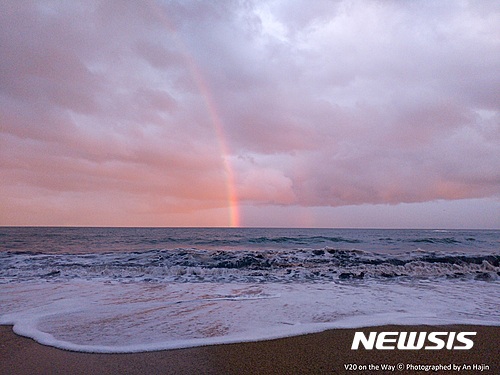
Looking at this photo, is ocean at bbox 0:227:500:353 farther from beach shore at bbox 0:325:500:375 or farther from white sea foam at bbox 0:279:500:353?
beach shore at bbox 0:325:500:375

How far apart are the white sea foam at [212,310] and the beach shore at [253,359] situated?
319 millimetres

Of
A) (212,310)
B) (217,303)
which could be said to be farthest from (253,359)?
(217,303)

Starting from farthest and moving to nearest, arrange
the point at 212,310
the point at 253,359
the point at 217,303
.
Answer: the point at 217,303
the point at 212,310
the point at 253,359

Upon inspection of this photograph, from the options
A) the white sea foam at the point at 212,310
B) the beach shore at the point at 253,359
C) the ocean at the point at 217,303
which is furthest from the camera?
the ocean at the point at 217,303

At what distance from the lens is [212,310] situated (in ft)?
24.9

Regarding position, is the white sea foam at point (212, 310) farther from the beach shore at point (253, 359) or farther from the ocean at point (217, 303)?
the beach shore at point (253, 359)

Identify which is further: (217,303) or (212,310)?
(217,303)

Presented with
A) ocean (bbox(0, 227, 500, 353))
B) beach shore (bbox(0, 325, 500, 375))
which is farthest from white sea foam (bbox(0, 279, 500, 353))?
beach shore (bbox(0, 325, 500, 375))

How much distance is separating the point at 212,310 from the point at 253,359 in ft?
10.3

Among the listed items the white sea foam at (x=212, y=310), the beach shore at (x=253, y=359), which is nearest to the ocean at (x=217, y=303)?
the white sea foam at (x=212, y=310)

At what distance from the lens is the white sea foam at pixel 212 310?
5.73 meters

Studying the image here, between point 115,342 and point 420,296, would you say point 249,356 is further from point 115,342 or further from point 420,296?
point 420,296

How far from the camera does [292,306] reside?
7906 millimetres

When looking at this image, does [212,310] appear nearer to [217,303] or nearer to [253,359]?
[217,303]
